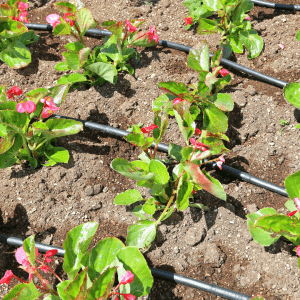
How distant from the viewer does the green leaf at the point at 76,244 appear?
3.97 ft

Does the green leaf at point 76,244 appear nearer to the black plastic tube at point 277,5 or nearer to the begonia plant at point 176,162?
the begonia plant at point 176,162

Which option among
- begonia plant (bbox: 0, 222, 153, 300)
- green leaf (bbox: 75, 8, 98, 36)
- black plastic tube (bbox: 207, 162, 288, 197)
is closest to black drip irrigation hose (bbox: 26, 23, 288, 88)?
green leaf (bbox: 75, 8, 98, 36)

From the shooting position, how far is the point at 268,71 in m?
2.19

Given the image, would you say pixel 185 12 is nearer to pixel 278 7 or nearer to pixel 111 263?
pixel 278 7

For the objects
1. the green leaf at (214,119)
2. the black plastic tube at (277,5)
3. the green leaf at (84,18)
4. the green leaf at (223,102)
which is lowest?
the green leaf at (214,119)

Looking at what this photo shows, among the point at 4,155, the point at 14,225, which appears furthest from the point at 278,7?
the point at 14,225

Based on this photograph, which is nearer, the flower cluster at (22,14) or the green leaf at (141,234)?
the green leaf at (141,234)

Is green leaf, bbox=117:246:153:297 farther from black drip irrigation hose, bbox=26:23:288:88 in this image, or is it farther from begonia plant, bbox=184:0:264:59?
begonia plant, bbox=184:0:264:59

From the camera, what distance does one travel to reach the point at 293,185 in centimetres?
136

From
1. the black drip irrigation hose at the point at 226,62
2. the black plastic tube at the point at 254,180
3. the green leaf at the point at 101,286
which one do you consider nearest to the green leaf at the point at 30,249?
the green leaf at the point at 101,286

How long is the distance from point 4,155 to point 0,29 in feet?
3.06

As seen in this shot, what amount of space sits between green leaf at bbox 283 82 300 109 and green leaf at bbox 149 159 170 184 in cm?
89

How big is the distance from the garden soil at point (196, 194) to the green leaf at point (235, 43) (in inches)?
4.7

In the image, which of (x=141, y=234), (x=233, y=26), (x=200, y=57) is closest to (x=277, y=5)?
(x=233, y=26)
